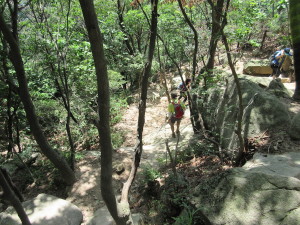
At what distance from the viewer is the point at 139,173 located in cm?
593

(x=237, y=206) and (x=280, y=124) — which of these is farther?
(x=280, y=124)

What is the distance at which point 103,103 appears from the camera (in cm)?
199

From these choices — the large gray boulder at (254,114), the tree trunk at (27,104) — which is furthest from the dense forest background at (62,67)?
the large gray boulder at (254,114)

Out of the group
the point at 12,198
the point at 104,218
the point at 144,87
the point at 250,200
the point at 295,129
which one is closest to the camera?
the point at 250,200

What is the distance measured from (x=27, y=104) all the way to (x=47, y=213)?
231cm

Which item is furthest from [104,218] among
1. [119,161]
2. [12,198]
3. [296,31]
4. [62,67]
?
[296,31]

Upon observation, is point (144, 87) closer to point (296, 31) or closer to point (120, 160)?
point (120, 160)

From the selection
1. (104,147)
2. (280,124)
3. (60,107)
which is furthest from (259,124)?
(60,107)

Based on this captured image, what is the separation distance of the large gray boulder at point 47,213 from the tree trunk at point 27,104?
2.74ft

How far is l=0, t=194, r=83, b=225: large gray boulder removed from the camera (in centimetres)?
430

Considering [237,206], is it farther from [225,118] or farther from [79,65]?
[79,65]

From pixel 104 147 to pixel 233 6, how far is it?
6689 millimetres

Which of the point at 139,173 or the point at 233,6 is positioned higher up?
the point at 233,6

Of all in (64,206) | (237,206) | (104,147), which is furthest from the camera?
(64,206)
